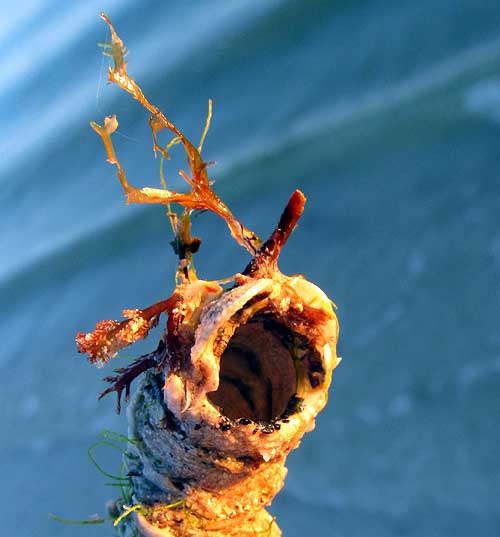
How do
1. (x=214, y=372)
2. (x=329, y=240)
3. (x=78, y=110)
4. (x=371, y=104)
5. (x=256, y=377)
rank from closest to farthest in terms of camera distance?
(x=214, y=372) → (x=256, y=377) → (x=329, y=240) → (x=371, y=104) → (x=78, y=110)

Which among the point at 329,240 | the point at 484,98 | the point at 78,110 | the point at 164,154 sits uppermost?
the point at 78,110

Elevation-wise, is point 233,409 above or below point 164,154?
below

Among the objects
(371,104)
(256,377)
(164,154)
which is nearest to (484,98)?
(371,104)

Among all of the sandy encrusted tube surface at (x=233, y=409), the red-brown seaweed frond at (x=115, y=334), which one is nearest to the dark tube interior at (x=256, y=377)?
the sandy encrusted tube surface at (x=233, y=409)

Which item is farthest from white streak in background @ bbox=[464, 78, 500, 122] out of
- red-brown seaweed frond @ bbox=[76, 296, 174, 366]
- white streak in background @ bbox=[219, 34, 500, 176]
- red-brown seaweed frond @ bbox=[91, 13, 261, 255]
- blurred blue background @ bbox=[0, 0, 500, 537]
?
red-brown seaweed frond @ bbox=[76, 296, 174, 366]

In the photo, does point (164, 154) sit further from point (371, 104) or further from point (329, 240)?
point (371, 104)

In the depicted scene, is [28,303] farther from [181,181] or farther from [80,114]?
[80,114]

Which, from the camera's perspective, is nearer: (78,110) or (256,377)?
(256,377)
